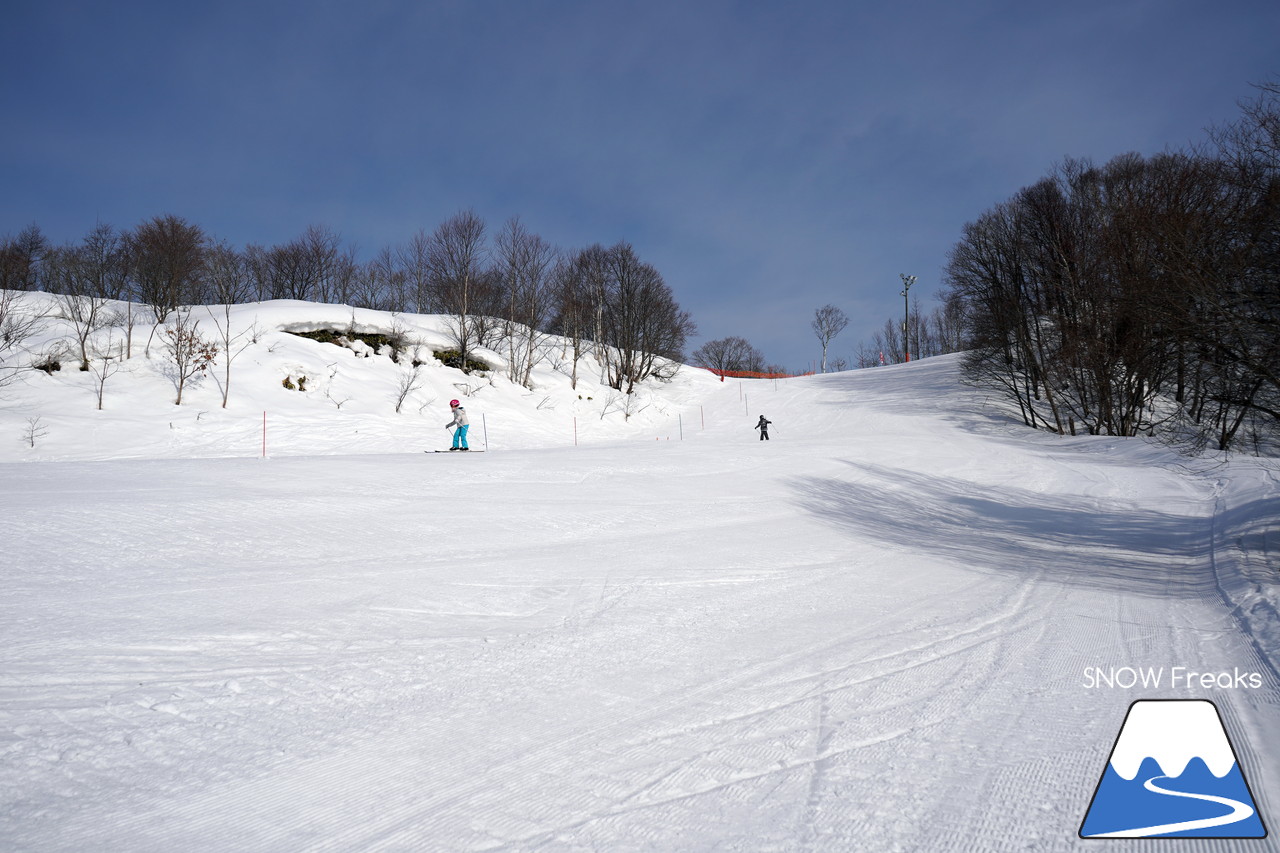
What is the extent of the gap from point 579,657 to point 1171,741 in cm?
378

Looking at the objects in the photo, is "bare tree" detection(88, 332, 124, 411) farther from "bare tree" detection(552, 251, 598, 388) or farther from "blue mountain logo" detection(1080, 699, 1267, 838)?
"blue mountain logo" detection(1080, 699, 1267, 838)

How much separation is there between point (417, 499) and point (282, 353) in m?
22.5

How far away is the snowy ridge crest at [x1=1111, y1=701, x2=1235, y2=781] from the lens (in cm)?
316

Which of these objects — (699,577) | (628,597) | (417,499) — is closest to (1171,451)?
(699,577)

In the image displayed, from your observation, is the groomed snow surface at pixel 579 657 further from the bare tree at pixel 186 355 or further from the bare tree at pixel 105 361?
the bare tree at pixel 105 361

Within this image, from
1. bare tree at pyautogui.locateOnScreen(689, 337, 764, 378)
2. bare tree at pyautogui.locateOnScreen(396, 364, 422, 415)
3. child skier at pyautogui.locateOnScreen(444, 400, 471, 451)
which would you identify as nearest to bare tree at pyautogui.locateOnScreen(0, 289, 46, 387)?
bare tree at pyautogui.locateOnScreen(396, 364, 422, 415)

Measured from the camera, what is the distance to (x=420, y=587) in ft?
21.6

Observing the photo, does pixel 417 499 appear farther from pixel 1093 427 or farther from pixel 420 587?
pixel 1093 427

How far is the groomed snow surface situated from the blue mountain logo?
0.08m

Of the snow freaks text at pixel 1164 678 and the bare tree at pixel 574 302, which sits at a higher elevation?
the bare tree at pixel 574 302

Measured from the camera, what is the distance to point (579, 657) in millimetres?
4930

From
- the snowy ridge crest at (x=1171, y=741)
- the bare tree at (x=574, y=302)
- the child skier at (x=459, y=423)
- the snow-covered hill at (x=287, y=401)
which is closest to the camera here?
the snowy ridge crest at (x=1171, y=741)

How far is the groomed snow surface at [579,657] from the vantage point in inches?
112

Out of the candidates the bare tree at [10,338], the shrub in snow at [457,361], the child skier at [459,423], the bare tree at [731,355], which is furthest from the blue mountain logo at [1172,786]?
the bare tree at [731,355]
